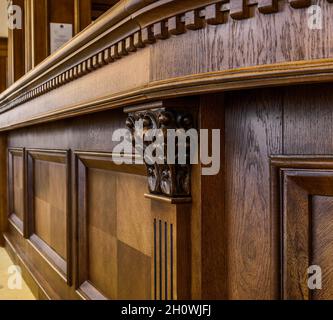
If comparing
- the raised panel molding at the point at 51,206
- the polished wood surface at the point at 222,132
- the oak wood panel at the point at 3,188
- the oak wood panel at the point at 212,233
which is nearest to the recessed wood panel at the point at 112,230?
the polished wood surface at the point at 222,132

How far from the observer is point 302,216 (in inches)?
24.1

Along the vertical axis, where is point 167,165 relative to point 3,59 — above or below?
below

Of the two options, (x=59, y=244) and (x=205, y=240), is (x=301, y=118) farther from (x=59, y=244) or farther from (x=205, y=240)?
(x=59, y=244)

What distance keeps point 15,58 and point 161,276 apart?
7.87 feet

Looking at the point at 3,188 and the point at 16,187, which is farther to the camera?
the point at 3,188

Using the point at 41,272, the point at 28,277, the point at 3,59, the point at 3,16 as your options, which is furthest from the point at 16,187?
the point at 3,16

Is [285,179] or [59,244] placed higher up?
[285,179]

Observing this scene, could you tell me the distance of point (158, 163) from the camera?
725 mm

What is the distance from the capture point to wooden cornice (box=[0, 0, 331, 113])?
1.66ft

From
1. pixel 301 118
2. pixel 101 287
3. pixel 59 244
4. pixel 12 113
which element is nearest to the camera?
pixel 301 118

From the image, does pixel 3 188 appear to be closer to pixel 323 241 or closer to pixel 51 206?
pixel 51 206

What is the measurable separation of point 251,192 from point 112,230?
54 centimetres

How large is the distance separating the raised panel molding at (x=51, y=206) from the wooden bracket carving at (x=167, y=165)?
0.71m
